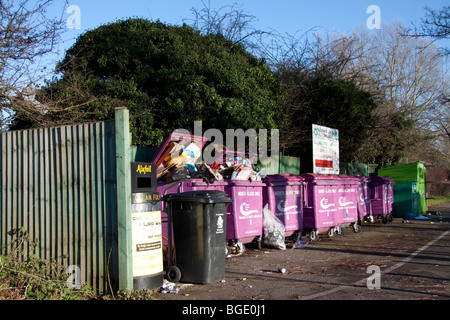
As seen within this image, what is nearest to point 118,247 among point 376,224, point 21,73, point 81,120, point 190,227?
point 190,227

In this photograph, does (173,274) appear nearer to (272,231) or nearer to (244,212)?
(244,212)

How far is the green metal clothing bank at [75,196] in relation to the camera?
19.2 ft

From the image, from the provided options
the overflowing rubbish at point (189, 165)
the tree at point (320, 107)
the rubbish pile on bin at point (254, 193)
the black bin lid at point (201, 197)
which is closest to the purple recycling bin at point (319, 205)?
the rubbish pile on bin at point (254, 193)

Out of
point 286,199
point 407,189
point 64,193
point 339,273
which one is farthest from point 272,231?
point 407,189

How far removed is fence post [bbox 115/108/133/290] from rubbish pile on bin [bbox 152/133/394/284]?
1.21 m

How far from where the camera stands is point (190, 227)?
667cm

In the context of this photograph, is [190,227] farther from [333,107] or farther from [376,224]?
[333,107]

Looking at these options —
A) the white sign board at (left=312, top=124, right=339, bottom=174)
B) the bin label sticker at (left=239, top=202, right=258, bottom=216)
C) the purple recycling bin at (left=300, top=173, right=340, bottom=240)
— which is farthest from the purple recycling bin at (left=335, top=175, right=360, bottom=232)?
the bin label sticker at (left=239, top=202, right=258, bottom=216)

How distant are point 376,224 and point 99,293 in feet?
44.2

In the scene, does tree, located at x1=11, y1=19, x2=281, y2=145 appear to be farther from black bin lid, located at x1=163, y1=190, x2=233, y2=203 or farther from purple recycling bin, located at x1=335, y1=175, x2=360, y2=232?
black bin lid, located at x1=163, y1=190, x2=233, y2=203

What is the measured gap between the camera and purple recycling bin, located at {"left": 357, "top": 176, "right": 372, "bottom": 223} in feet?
48.9

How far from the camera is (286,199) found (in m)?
10.9

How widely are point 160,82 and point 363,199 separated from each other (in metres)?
7.88

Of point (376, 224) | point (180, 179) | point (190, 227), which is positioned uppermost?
point (180, 179)
